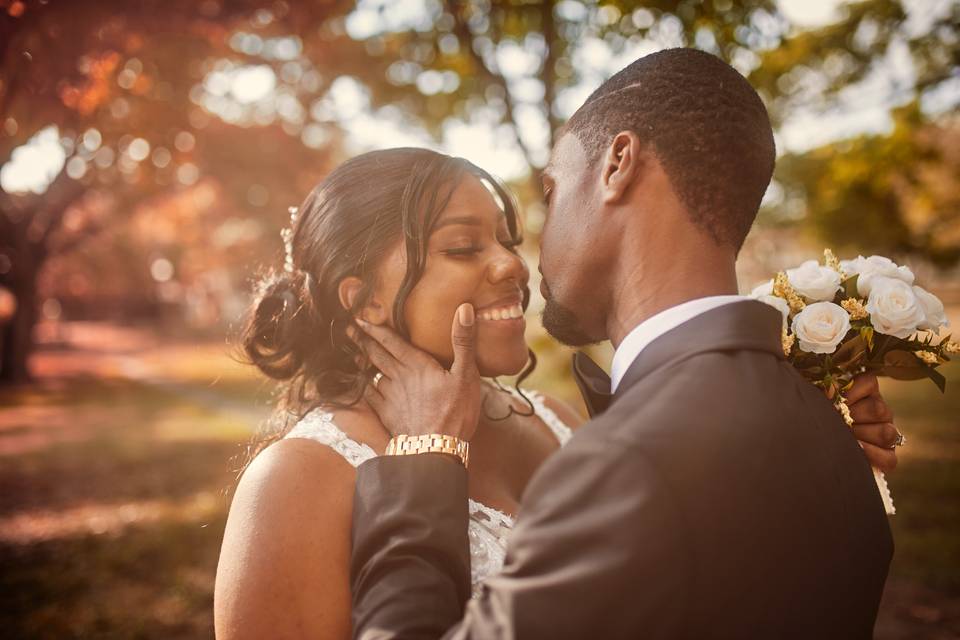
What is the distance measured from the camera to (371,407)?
2.78 metres

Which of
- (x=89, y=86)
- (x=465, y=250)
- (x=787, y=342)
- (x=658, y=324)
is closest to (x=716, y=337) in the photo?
(x=658, y=324)

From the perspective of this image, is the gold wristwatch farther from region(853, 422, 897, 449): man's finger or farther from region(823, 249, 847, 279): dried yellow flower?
region(823, 249, 847, 279): dried yellow flower

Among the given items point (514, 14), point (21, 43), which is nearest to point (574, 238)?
point (21, 43)

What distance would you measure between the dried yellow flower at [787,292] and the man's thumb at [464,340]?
1.12 meters

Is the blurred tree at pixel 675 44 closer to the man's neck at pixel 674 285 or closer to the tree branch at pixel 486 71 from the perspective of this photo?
the tree branch at pixel 486 71

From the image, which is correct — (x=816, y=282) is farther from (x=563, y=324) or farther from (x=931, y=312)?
(x=563, y=324)

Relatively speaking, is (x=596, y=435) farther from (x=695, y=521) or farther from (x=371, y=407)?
(x=371, y=407)

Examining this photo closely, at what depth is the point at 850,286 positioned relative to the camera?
2.54 meters

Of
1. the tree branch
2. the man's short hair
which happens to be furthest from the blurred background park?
the man's short hair

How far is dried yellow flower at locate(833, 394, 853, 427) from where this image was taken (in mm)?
2227

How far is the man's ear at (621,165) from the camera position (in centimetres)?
200

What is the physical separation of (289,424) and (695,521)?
213 centimetres

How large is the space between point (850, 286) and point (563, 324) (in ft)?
3.71

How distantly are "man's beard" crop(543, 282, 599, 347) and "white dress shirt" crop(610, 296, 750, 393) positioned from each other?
0.84 ft
